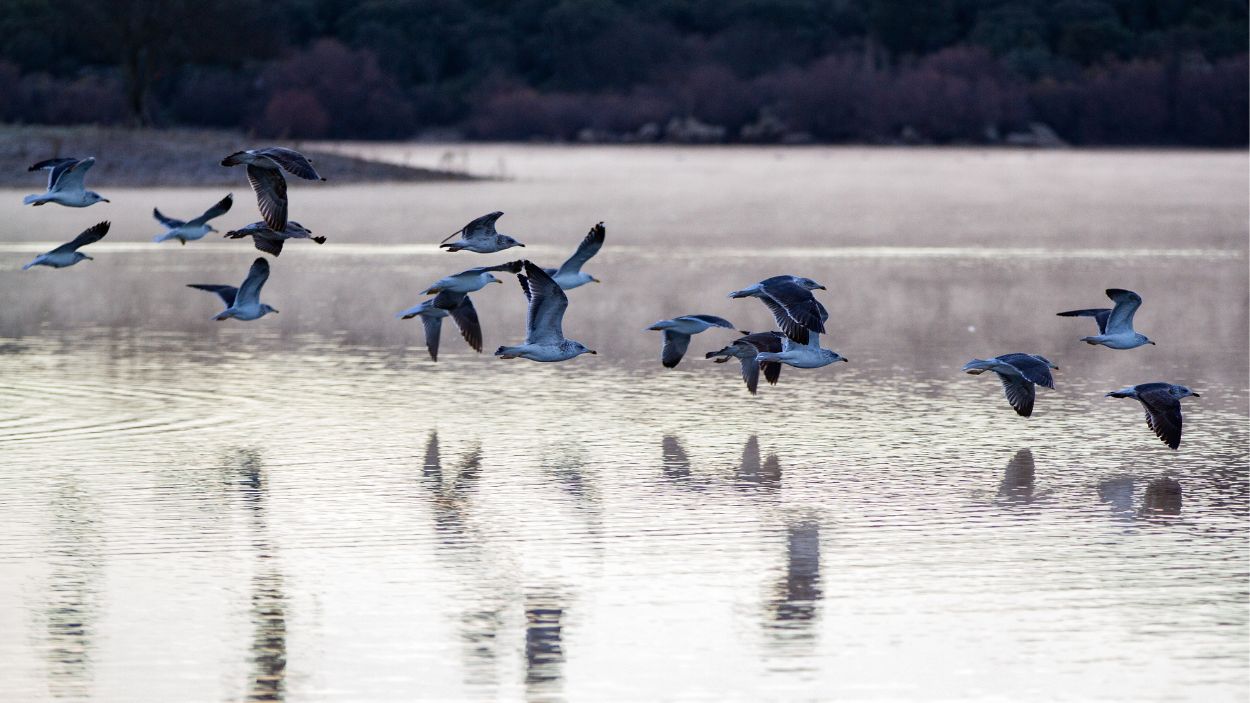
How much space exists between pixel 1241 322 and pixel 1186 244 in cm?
1488

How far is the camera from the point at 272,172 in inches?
680

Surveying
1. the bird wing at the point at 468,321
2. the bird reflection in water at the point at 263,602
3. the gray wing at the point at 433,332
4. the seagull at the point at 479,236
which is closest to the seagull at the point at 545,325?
the seagull at the point at 479,236

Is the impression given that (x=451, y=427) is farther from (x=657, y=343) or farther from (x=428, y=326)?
(x=657, y=343)

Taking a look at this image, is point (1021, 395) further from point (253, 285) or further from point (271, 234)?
point (253, 285)

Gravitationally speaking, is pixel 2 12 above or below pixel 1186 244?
above

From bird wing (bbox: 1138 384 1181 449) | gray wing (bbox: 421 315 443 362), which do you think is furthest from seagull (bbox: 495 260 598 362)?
bird wing (bbox: 1138 384 1181 449)

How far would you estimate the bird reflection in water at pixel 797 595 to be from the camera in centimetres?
1194

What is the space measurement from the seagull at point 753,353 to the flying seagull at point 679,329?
226 millimetres

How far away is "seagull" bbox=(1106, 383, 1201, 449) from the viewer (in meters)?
17.1

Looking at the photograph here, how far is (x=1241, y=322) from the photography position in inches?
1062

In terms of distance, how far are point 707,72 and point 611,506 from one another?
395 feet

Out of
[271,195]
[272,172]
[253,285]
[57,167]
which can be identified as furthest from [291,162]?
[57,167]

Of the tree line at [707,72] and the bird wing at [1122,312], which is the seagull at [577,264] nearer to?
the bird wing at [1122,312]

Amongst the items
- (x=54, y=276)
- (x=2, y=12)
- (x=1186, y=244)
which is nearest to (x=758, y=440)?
(x=54, y=276)
